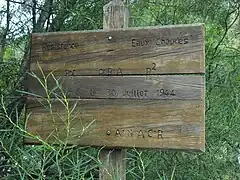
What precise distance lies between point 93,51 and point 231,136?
0.77 metres

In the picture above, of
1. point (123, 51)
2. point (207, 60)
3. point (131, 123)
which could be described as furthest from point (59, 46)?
point (207, 60)

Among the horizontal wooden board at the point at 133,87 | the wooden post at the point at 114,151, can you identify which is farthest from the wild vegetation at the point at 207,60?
the horizontal wooden board at the point at 133,87

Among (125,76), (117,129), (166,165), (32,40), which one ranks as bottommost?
(166,165)

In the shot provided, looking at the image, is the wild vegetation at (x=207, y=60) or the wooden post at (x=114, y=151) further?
the wild vegetation at (x=207, y=60)

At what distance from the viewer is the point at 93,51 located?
1553 millimetres

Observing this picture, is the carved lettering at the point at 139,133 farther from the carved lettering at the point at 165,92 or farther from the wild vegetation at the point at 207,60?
the wild vegetation at the point at 207,60

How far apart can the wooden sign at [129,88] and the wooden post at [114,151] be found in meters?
0.06

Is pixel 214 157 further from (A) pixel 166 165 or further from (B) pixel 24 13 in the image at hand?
(B) pixel 24 13

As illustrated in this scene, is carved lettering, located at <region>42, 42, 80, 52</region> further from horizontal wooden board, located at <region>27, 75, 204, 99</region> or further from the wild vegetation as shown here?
the wild vegetation

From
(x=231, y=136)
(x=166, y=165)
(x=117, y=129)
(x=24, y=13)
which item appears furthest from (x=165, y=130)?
(x=24, y=13)

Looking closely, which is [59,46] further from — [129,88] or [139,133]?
[139,133]

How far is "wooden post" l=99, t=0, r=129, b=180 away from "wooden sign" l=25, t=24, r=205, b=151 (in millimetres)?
59

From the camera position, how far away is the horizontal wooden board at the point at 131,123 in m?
1.39

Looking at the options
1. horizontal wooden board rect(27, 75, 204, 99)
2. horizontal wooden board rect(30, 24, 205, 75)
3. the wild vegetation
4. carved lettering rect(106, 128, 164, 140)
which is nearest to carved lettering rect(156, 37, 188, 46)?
horizontal wooden board rect(30, 24, 205, 75)
